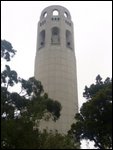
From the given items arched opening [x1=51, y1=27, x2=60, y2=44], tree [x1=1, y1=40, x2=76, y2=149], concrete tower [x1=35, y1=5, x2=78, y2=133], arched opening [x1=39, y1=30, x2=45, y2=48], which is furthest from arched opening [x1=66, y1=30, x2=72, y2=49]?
tree [x1=1, y1=40, x2=76, y2=149]

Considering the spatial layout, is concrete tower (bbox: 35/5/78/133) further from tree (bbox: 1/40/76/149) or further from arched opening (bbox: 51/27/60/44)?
tree (bbox: 1/40/76/149)

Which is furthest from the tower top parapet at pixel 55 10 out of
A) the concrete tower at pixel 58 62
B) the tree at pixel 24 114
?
the tree at pixel 24 114

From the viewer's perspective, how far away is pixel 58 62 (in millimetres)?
40031

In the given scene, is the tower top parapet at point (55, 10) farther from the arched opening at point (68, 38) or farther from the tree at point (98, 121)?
the tree at point (98, 121)

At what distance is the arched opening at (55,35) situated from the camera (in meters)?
42.6

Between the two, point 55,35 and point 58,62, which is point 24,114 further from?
point 55,35

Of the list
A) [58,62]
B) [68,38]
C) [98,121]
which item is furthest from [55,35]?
[98,121]

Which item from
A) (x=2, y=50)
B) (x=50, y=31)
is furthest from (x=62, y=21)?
(x=2, y=50)

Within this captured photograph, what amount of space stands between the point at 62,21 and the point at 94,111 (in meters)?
24.0

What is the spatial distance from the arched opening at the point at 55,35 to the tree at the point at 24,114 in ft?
63.5

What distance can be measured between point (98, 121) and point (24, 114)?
4.55 m

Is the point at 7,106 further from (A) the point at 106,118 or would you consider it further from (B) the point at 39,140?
(A) the point at 106,118

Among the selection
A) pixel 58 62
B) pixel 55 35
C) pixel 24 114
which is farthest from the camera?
pixel 55 35

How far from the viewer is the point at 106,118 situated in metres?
21.2
